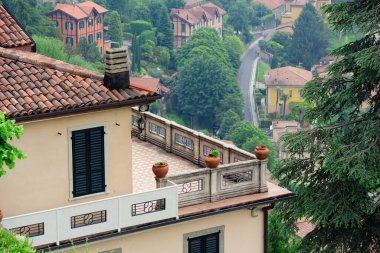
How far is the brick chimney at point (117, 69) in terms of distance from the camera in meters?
22.6

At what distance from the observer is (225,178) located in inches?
963

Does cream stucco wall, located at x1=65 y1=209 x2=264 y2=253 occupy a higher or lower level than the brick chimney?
lower

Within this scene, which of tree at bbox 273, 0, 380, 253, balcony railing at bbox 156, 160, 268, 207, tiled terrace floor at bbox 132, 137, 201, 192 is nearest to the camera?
balcony railing at bbox 156, 160, 268, 207

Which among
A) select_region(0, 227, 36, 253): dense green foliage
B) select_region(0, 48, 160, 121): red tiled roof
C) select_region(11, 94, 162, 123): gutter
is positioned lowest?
select_region(0, 227, 36, 253): dense green foliage

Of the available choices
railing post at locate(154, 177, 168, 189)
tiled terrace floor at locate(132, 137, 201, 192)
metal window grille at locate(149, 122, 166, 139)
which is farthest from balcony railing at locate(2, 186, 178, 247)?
metal window grille at locate(149, 122, 166, 139)

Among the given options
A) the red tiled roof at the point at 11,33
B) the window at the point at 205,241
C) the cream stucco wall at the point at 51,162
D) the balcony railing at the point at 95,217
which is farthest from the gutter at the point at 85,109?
the red tiled roof at the point at 11,33

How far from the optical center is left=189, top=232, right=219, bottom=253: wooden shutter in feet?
79.2

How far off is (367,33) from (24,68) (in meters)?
7.48

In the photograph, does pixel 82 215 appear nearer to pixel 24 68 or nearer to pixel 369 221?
pixel 24 68

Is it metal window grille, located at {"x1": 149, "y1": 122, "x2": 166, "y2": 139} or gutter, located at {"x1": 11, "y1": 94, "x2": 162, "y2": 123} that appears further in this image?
metal window grille, located at {"x1": 149, "y1": 122, "x2": 166, "y2": 139}

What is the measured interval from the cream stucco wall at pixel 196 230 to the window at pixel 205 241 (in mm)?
89

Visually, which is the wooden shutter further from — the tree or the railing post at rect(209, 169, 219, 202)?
the tree

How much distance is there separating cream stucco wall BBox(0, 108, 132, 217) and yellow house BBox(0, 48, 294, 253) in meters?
0.02

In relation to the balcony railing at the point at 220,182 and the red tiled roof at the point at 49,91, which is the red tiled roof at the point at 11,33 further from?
the balcony railing at the point at 220,182
